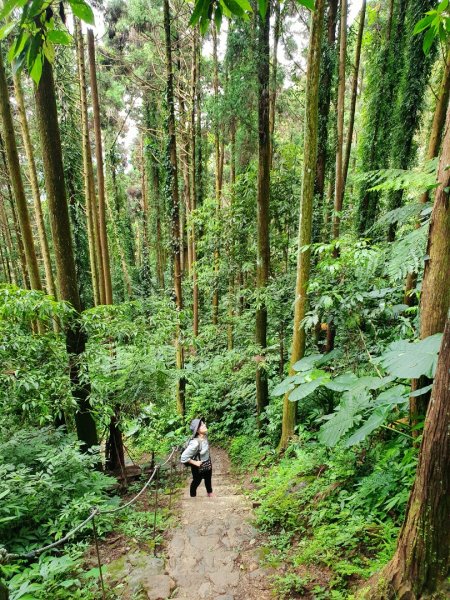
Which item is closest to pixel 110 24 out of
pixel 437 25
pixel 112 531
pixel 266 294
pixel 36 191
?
pixel 36 191

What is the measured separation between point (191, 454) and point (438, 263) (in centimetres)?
487

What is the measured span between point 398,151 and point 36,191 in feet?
30.7

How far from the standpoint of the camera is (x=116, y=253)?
63.6ft

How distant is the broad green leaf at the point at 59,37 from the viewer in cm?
108

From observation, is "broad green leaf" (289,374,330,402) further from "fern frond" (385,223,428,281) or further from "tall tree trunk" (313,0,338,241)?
"tall tree trunk" (313,0,338,241)

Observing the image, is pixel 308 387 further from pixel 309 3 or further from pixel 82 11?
pixel 82 11

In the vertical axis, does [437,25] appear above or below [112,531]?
above

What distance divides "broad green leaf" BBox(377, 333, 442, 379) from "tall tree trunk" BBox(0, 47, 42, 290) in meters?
6.55

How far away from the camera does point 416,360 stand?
233cm

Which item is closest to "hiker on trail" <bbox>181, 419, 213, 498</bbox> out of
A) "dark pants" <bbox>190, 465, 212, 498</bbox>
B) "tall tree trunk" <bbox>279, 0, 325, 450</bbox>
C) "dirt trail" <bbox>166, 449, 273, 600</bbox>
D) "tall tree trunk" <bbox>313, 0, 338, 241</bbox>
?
"dark pants" <bbox>190, 465, 212, 498</bbox>

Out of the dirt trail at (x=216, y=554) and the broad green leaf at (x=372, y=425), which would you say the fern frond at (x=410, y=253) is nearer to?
the broad green leaf at (x=372, y=425)

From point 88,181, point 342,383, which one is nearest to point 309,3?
point 342,383

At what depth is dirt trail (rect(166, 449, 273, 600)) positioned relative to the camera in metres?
3.25

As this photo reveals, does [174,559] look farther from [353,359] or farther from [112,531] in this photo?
[353,359]
